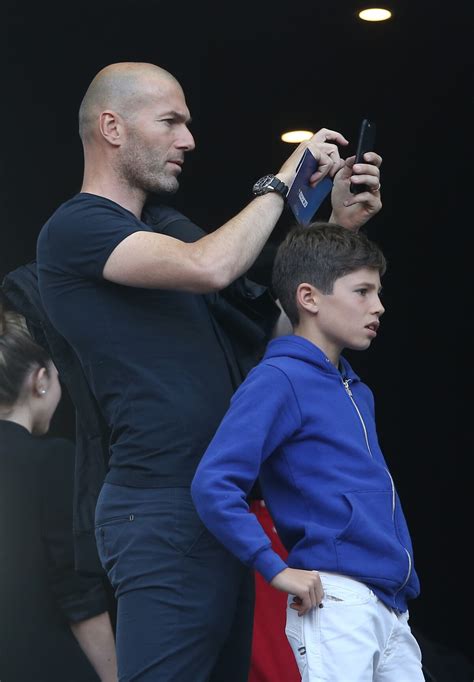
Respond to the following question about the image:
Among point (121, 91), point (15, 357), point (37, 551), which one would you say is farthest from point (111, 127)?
point (37, 551)

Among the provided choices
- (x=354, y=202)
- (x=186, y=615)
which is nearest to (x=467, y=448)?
(x=354, y=202)

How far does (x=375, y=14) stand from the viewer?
4.12 m

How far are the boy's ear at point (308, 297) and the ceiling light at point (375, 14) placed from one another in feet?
6.81

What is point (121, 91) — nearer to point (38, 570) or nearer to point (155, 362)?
point (155, 362)

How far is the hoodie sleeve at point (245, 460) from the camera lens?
6.61 feet

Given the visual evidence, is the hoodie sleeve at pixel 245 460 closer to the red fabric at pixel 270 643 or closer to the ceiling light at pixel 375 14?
the red fabric at pixel 270 643

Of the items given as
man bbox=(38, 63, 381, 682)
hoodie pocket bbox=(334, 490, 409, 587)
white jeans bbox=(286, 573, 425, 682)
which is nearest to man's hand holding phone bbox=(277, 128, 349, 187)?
man bbox=(38, 63, 381, 682)

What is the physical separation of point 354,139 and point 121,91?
284cm

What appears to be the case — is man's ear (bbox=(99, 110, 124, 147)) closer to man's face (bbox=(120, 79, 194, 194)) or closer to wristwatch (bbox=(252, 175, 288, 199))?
man's face (bbox=(120, 79, 194, 194))

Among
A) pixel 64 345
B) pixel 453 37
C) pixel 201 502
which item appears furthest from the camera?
pixel 453 37

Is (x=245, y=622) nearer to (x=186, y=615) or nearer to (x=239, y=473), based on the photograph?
(x=186, y=615)

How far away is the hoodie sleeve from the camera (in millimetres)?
2016

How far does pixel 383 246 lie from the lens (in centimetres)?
550

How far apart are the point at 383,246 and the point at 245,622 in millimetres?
3428
